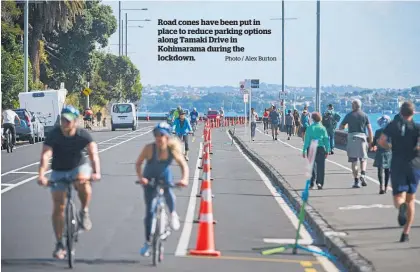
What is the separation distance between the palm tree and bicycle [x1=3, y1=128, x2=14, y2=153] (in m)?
15.9

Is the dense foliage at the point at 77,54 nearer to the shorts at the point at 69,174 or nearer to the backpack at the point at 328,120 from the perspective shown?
the backpack at the point at 328,120

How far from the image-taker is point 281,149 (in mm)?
39406

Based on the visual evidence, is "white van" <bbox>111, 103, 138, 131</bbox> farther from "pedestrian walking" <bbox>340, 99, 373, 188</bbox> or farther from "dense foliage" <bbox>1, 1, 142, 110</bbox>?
"pedestrian walking" <bbox>340, 99, 373, 188</bbox>

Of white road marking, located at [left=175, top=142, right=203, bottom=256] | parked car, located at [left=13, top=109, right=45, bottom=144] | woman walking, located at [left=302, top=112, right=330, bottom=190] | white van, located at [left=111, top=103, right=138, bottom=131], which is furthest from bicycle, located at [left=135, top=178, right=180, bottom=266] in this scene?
white van, located at [left=111, top=103, right=138, bottom=131]

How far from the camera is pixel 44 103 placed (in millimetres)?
46219

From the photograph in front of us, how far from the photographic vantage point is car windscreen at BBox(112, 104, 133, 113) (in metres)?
44.0

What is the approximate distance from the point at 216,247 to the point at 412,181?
8.23 ft

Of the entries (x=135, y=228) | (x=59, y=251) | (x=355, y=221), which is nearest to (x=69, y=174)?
(x=59, y=251)

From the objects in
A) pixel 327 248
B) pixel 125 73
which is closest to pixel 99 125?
pixel 125 73

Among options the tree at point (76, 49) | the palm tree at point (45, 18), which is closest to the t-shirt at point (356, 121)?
the palm tree at point (45, 18)

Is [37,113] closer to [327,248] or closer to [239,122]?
[327,248]

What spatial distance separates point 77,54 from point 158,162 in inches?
2288

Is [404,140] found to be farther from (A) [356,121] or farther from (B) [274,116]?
(B) [274,116]

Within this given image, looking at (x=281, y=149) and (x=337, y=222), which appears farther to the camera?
(x=281, y=149)
